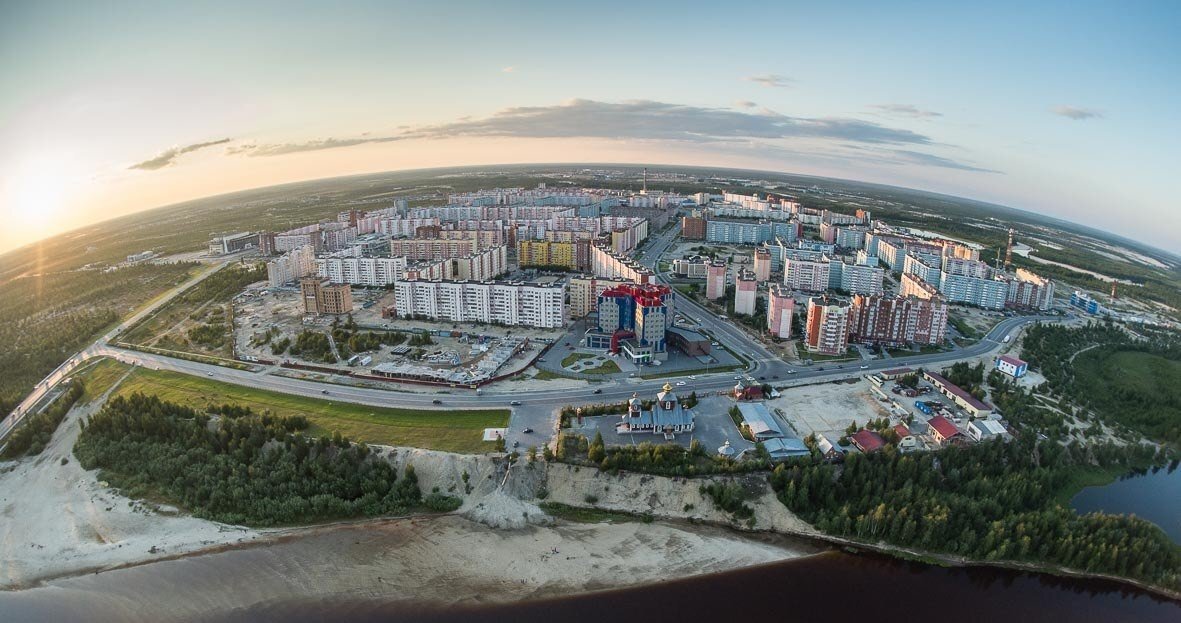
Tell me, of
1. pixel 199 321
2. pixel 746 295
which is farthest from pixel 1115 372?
pixel 199 321

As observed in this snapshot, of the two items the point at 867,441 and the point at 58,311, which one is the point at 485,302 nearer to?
the point at 867,441

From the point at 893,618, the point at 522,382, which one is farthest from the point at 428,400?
the point at 893,618

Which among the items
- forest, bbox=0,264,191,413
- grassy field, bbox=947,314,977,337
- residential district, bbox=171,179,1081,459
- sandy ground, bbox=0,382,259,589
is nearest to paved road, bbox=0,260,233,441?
forest, bbox=0,264,191,413

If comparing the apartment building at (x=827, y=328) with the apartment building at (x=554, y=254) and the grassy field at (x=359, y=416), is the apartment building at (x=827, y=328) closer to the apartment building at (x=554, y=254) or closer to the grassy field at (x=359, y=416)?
the grassy field at (x=359, y=416)

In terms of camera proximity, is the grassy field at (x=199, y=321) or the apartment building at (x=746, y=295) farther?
the apartment building at (x=746, y=295)

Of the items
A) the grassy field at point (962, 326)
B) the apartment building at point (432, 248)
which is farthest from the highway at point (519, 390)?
the apartment building at point (432, 248)

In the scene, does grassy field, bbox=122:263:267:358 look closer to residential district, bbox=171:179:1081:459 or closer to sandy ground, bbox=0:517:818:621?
residential district, bbox=171:179:1081:459
